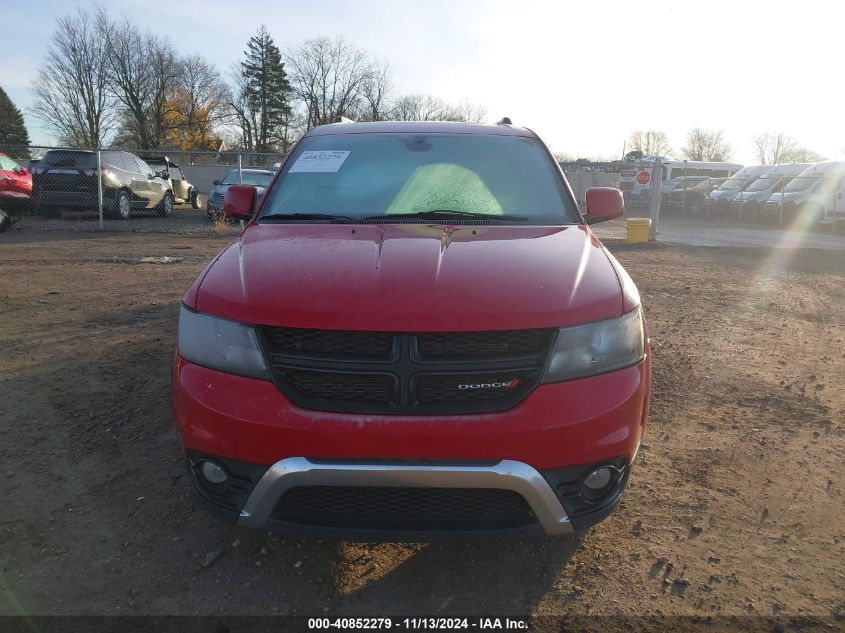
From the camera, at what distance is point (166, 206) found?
17.4m

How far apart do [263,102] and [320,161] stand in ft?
198

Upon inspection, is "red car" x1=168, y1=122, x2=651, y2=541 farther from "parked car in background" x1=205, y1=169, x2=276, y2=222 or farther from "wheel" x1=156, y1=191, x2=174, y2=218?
"wheel" x1=156, y1=191, x2=174, y2=218

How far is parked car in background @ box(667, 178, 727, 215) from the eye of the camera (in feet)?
88.6

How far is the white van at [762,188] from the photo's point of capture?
22.8 m

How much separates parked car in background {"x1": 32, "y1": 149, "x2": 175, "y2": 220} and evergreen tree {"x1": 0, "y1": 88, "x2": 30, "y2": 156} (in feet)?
165

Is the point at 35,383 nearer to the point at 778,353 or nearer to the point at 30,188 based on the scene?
the point at 778,353

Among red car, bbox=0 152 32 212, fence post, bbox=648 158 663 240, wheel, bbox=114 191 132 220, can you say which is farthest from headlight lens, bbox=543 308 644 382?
red car, bbox=0 152 32 212

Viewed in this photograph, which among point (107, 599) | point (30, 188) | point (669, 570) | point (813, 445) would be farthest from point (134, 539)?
point (30, 188)

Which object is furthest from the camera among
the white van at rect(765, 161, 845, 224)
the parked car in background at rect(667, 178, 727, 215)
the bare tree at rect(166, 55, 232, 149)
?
the bare tree at rect(166, 55, 232, 149)

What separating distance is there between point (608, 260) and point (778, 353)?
11.4 feet

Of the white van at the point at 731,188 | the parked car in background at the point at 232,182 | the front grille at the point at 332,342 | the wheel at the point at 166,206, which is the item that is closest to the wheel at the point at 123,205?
the wheel at the point at 166,206

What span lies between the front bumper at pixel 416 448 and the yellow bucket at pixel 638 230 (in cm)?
1299

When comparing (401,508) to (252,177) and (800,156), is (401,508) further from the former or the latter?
(800,156)

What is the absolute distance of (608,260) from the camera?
97.3 inches
